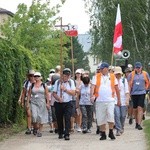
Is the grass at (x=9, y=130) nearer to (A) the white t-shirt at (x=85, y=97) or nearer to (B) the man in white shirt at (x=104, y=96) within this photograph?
(A) the white t-shirt at (x=85, y=97)

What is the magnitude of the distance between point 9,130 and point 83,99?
2.36m

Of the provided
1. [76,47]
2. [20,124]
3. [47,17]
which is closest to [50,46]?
[47,17]

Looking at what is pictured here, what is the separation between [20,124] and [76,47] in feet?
278

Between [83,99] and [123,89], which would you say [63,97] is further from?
[123,89]

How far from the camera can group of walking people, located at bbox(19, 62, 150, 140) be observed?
12531mm

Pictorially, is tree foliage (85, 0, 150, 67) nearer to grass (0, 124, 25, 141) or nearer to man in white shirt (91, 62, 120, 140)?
grass (0, 124, 25, 141)

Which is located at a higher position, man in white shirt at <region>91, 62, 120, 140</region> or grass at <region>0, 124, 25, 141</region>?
man in white shirt at <region>91, 62, 120, 140</region>

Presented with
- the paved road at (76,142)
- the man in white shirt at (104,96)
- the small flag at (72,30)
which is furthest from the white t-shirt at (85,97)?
the small flag at (72,30)

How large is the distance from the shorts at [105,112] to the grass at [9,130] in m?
2.44

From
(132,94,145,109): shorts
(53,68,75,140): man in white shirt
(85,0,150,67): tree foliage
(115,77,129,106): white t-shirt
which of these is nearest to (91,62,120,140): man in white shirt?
(53,68,75,140): man in white shirt

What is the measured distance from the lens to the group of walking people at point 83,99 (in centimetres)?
1253

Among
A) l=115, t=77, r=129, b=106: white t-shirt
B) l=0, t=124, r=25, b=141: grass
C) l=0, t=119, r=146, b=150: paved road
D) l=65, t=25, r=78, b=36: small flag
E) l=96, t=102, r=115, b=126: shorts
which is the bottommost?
l=0, t=124, r=25, b=141: grass

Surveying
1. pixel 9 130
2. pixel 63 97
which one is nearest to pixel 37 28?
pixel 9 130

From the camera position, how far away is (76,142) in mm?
12297
